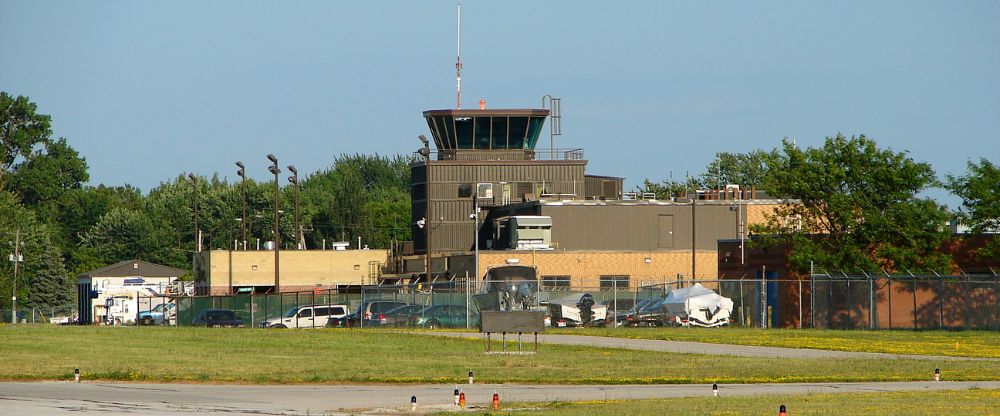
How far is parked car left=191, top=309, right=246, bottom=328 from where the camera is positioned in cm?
7212

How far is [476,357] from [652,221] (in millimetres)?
63120

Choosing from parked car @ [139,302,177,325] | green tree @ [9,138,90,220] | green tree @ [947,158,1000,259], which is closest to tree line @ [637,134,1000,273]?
green tree @ [947,158,1000,259]

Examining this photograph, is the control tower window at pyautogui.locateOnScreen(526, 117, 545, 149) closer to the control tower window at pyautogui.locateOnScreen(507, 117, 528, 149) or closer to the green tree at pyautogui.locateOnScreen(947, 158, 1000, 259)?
the control tower window at pyautogui.locateOnScreen(507, 117, 528, 149)

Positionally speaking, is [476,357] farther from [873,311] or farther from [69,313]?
[69,313]

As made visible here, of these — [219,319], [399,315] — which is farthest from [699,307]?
[219,319]

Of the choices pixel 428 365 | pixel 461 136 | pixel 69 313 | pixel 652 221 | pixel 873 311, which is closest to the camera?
pixel 428 365

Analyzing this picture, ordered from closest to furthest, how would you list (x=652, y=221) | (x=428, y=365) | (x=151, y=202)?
(x=428, y=365) → (x=652, y=221) → (x=151, y=202)

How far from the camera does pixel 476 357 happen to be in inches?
1603

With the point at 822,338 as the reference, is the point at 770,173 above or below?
above

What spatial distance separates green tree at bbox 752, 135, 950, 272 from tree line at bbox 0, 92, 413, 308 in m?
80.5

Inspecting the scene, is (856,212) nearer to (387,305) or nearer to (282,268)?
(387,305)

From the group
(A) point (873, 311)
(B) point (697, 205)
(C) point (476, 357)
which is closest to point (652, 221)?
(B) point (697, 205)

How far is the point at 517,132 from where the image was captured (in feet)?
371

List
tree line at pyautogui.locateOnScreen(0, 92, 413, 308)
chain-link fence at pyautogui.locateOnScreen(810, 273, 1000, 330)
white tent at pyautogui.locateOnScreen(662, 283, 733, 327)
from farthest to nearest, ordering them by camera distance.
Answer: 1. tree line at pyautogui.locateOnScreen(0, 92, 413, 308)
2. white tent at pyautogui.locateOnScreen(662, 283, 733, 327)
3. chain-link fence at pyautogui.locateOnScreen(810, 273, 1000, 330)
